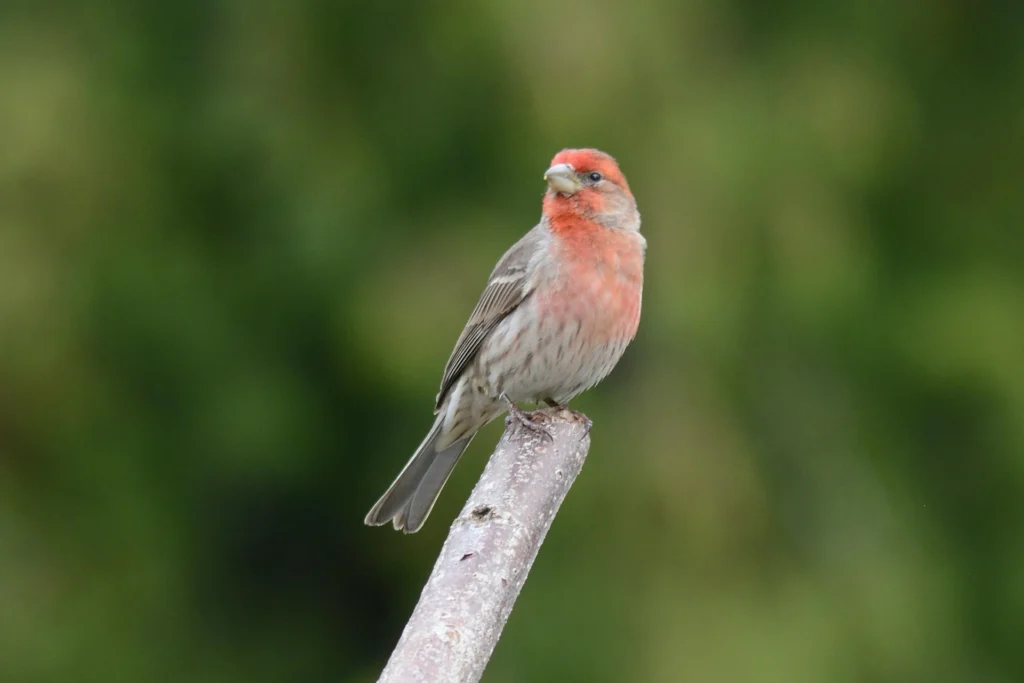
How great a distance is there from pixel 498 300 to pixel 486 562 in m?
2.65

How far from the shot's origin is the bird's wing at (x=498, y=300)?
5.62 metres

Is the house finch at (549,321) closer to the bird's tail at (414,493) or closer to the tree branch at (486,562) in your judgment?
the bird's tail at (414,493)

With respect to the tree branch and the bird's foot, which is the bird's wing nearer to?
the bird's foot

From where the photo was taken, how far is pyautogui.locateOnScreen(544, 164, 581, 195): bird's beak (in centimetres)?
568

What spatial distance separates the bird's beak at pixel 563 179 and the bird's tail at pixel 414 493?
3.37 feet

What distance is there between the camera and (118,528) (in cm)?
802

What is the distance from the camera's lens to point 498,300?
5.72 meters

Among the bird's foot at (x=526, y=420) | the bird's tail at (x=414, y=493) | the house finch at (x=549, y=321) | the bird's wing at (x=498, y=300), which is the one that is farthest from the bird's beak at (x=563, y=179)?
the bird's tail at (x=414, y=493)

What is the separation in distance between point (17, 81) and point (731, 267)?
396 cm

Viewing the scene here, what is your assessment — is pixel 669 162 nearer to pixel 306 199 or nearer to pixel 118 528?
pixel 306 199

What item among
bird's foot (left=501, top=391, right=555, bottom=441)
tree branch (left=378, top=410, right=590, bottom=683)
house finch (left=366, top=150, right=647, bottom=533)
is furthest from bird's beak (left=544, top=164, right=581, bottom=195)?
tree branch (left=378, top=410, right=590, bottom=683)

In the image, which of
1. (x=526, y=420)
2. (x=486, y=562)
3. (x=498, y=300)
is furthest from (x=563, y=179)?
(x=486, y=562)

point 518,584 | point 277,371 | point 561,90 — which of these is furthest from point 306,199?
point 518,584

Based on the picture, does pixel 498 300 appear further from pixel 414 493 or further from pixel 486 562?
pixel 486 562
